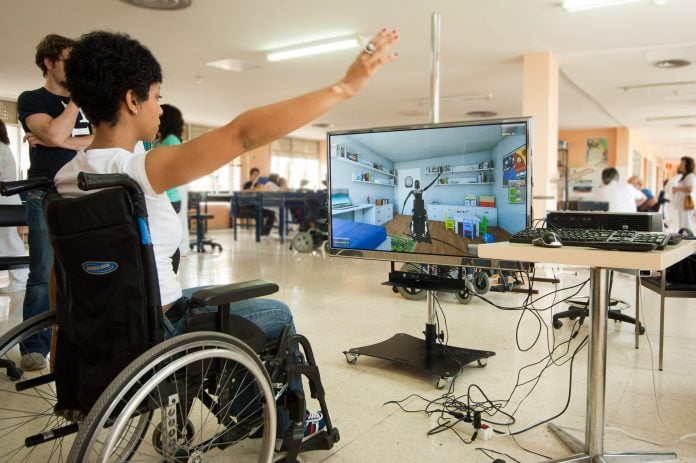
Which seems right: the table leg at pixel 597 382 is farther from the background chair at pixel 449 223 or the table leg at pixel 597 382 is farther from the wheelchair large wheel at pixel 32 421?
the wheelchair large wheel at pixel 32 421

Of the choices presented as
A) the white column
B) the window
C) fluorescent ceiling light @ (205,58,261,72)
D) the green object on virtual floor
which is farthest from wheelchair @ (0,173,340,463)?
the window

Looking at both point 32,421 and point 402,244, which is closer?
point 32,421

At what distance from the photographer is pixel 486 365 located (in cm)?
242

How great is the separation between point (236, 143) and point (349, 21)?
4.67m

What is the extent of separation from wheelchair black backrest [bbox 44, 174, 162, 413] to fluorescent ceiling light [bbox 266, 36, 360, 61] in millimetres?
5184

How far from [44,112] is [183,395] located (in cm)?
162

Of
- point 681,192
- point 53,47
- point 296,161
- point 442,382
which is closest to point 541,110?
point 681,192

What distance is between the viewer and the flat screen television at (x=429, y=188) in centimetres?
195

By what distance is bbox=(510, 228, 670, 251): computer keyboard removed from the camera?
4.19 feet

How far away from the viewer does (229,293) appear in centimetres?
111

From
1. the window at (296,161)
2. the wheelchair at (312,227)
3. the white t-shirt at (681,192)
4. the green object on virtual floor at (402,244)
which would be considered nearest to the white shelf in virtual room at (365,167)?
the green object on virtual floor at (402,244)

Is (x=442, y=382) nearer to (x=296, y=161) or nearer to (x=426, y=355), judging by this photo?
(x=426, y=355)

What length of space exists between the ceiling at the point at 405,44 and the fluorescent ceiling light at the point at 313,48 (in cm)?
13

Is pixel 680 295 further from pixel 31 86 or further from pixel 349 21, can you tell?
pixel 31 86
